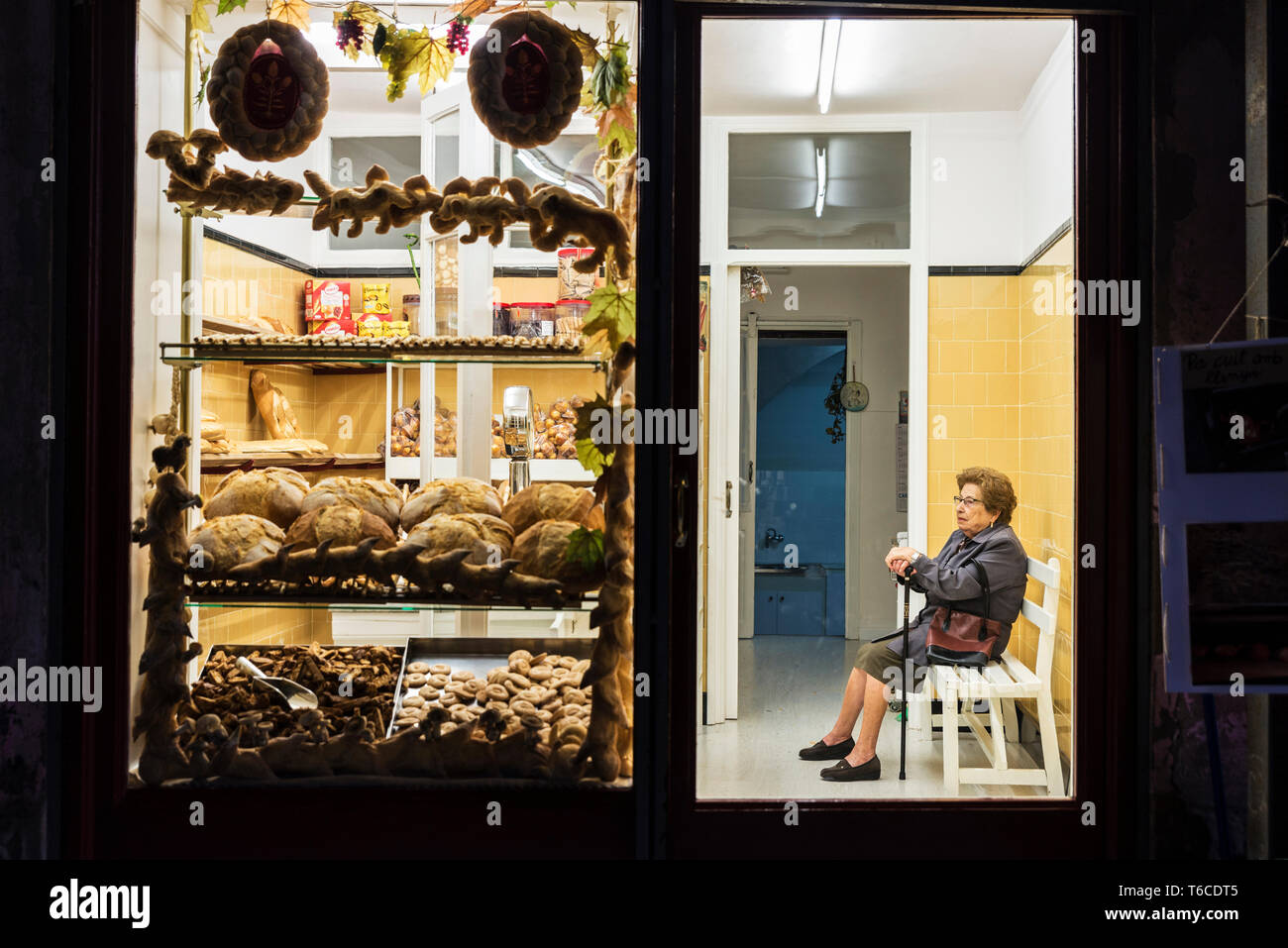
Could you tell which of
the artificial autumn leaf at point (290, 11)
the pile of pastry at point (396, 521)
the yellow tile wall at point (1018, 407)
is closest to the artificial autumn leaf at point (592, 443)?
the pile of pastry at point (396, 521)

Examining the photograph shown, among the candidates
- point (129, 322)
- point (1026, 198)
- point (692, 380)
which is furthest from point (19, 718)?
point (1026, 198)

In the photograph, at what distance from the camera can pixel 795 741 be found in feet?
10.2

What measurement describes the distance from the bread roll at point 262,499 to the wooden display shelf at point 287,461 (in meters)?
0.21

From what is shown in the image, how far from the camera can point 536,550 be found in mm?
2178

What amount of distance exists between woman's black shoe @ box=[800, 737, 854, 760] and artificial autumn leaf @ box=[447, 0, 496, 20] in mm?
2453

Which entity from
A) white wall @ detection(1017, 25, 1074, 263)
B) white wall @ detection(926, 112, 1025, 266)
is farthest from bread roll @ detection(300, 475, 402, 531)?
white wall @ detection(926, 112, 1025, 266)

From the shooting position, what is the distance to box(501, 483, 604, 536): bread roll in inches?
87.5

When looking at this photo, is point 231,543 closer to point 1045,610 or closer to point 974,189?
point 1045,610

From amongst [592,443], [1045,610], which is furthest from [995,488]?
[592,443]

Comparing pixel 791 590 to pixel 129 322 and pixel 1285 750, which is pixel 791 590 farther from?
pixel 129 322

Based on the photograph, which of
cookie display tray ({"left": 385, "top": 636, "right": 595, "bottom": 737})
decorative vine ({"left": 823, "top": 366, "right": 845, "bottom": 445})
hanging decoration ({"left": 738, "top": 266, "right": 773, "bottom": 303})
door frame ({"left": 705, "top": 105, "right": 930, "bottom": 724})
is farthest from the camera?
hanging decoration ({"left": 738, "top": 266, "right": 773, "bottom": 303})

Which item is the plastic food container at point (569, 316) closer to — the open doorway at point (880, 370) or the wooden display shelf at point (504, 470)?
the wooden display shelf at point (504, 470)

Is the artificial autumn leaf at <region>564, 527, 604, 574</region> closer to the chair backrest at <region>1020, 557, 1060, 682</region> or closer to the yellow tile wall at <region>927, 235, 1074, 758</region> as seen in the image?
the yellow tile wall at <region>927, 235, 1074, 758</region>

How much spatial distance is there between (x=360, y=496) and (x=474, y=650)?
54 centimetres
